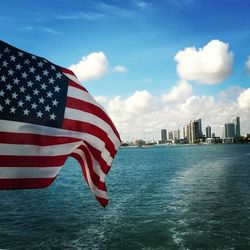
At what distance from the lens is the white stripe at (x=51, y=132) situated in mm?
8945

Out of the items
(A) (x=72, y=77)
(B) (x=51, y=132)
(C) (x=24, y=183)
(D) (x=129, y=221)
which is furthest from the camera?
(D) (x=129, y=221)

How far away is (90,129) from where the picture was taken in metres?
10.3

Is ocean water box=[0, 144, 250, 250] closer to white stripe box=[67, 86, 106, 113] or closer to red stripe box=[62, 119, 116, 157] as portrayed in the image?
red stripe box=[62, 119, 116, 157]

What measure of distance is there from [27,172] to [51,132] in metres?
1.09

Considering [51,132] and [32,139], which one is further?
[51,132]

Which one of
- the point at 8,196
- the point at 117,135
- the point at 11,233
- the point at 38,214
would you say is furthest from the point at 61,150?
the point at 8,196

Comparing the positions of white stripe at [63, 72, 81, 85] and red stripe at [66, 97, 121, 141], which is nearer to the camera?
red stripe at [66, 97, 121, 141]

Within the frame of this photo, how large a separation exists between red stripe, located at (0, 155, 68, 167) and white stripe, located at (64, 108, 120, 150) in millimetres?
1014

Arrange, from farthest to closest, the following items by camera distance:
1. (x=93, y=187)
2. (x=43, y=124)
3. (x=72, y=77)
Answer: (x=93, y=187), (x=72, y=77), (x=43, y=124)

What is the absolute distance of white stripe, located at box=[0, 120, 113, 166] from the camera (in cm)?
895

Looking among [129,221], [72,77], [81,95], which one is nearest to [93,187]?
[81,95]

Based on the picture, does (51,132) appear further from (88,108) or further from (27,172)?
(88,108)

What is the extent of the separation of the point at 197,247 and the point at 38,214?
18.0m

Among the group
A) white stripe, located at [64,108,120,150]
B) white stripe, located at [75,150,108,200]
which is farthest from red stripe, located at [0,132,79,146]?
white stripe, located at [75,150,108,200]
